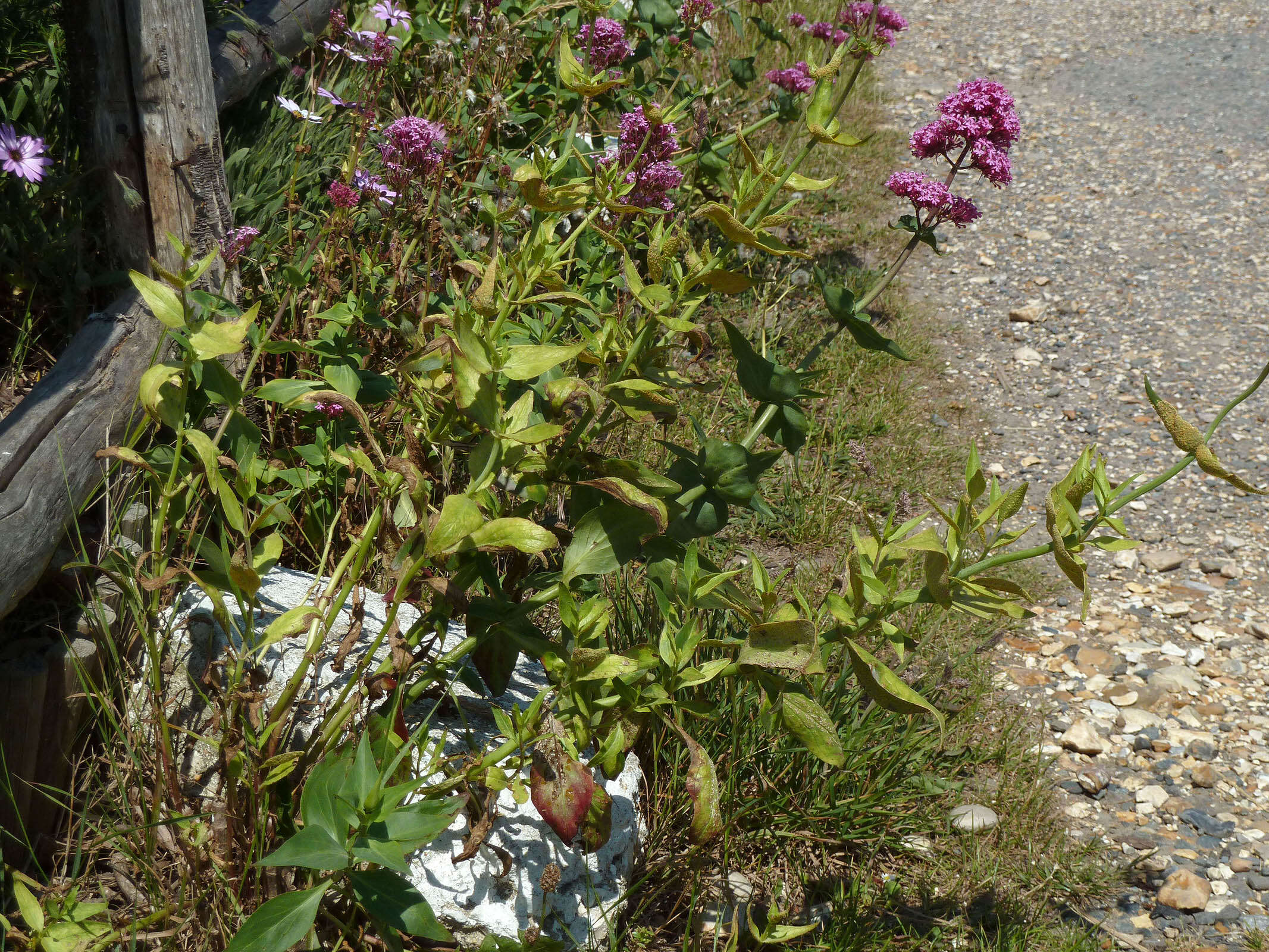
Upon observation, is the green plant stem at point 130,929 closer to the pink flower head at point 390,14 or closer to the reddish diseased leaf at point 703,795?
the reddish diseased leaf at point 703,795

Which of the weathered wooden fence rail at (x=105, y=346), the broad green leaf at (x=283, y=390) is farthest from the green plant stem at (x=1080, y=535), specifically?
the weathered wooden fence rail at (x=105, y=346)

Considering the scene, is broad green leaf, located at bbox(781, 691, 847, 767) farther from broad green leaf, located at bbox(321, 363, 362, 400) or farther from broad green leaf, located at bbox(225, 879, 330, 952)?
broad green leaf, located at bbox(321, 363, 362, 400)

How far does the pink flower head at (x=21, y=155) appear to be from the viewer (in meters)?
2.18

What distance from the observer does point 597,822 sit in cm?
164

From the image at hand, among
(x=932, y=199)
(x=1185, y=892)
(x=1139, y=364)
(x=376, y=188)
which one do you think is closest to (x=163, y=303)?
(x=376, y=188)

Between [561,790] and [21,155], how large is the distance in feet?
5.94

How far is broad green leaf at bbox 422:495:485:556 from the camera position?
1.45 m

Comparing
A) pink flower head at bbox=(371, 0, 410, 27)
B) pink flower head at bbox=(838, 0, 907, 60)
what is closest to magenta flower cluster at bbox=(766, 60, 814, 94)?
pink flower head at bbox=(838, 0, 907, 60)

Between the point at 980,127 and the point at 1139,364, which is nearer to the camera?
the point at 980,127

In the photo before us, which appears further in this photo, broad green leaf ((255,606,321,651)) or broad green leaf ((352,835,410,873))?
broad green leaf ((255,606,321,651))

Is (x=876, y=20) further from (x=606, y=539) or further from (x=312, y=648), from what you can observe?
(x=312, y=648)

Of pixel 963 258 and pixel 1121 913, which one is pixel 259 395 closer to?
pixel 1121 913

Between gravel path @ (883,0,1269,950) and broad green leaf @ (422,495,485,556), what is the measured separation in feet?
5.61

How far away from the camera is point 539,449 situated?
1854mm
